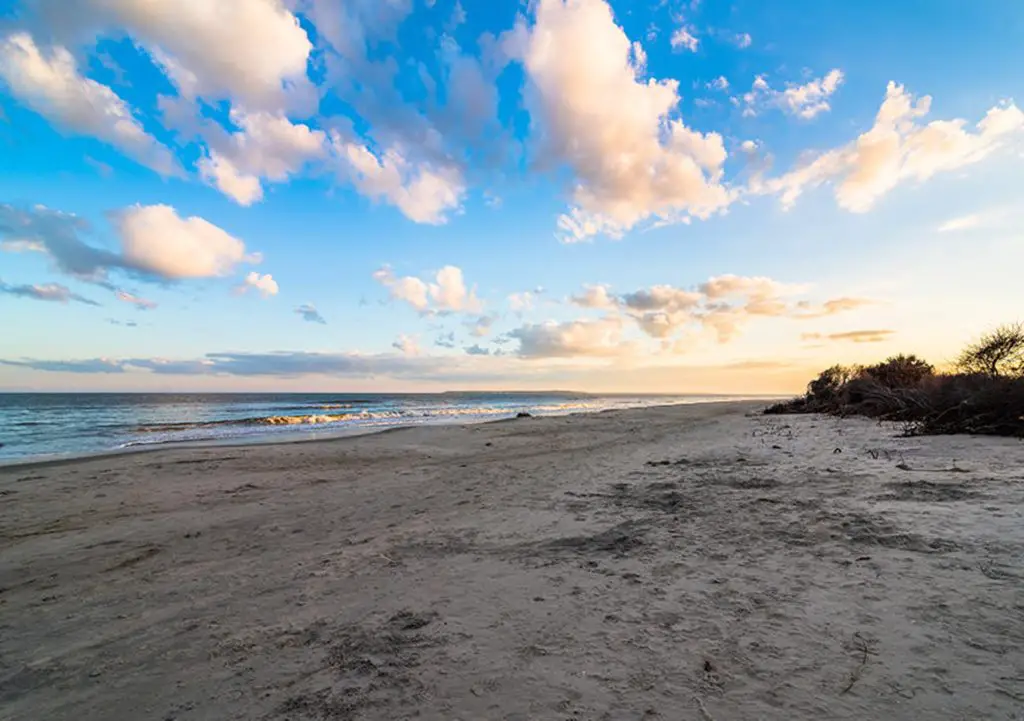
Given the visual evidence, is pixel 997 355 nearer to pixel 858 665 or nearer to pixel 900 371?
pixel 900 371

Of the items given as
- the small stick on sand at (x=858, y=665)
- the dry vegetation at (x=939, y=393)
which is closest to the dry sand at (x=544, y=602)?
the small stick on sand at (x=858, y=665)

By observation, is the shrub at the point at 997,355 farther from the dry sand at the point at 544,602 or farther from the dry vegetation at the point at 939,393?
the dry sand at the point at 544,602

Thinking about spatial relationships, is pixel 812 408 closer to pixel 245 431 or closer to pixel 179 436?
pixel 245 431

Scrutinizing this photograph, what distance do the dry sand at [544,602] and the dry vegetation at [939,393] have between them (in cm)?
385

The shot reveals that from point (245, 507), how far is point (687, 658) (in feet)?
23.1

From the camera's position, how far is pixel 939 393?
1221 cm

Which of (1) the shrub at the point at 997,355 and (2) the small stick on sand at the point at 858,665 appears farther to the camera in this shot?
(1) the shrub at the point at 997,355

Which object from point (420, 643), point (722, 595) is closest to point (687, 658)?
point (722, 595)

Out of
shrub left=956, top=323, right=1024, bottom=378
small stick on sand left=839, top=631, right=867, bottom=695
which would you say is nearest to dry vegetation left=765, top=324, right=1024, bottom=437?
shrub left=956, top=323, right=1024, bottom=378

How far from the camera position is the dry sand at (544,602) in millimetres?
2369

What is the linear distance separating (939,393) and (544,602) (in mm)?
14146

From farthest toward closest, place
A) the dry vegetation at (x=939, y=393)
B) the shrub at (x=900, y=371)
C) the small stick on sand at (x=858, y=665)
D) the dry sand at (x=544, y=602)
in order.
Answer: the shrub at (x=900, y=371), the dry vegetation at (x=939, y=393), the dry sand at (x=544, y=602), the small stick on sand at (x=858, y=665)

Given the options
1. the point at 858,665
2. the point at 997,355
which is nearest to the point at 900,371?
the point at 997,355

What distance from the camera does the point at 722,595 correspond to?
10.9ft
